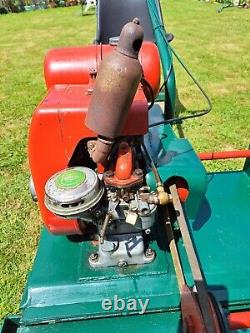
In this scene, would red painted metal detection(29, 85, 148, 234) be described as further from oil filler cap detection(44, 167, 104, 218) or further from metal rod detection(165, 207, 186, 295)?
metal rod detection(165, 207, 186, 295)

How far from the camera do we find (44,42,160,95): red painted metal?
1729 mm

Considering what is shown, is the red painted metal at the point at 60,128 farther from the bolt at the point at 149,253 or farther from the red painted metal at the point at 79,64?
the bolt at the point at 149,253

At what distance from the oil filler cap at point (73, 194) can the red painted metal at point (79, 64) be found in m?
0.58

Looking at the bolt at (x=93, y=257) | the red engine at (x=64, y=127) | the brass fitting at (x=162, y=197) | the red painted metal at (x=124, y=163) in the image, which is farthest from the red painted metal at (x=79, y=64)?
the bolt at (x=93, y=257)

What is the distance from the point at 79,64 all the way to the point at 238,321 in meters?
1.25

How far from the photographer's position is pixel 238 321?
1.40m

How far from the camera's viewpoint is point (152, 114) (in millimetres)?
2172

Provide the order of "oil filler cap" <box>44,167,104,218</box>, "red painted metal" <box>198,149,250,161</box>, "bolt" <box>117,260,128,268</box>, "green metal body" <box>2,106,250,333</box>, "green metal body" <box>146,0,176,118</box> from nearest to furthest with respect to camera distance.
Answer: "oil filler cap" <box>44,167,104,218</box>
"green metal body" <box>2,106,250,333</box>
"bolt" <box>117,260,128,268</box>
"red painted metal" <box>198,149,250,161</box>
"green metal body" <box>146,0,176,118</box>

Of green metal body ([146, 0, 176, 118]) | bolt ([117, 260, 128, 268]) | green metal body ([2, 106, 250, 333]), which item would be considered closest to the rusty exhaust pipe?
green metal body ([2, 106, 250, 333])

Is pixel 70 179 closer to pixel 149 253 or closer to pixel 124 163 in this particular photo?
pixel 124 163

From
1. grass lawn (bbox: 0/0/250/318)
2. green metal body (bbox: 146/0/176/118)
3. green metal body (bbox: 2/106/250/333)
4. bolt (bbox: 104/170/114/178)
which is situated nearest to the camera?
bolt (bbox: 104/170/114/178)

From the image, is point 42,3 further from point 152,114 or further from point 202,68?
point 152,114

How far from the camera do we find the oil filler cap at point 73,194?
50.9 inches

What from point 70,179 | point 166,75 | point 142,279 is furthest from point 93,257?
point 166,75
